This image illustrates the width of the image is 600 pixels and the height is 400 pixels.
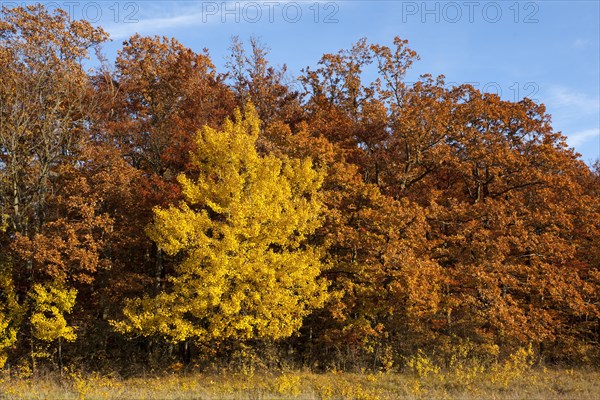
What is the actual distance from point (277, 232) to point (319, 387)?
5838mm

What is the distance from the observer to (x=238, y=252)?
20859 mm

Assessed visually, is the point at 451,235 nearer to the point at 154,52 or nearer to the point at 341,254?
the point at 341,254

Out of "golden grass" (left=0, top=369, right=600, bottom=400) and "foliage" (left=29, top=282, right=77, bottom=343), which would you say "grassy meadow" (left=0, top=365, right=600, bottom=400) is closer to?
"golden grass" (left=0, top=369, right=600, bottom=400)

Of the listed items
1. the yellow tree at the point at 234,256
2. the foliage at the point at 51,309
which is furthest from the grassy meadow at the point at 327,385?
the yellow tree at the point at 234,256

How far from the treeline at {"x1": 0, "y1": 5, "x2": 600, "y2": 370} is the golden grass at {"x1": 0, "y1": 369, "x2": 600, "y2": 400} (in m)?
1.77

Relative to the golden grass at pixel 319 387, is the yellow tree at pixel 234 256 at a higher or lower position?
higher

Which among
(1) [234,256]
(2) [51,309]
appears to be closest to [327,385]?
(1) [234,256]

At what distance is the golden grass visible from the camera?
16.5 metres

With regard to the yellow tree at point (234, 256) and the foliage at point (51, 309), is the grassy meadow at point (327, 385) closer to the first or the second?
the foliage at point (51, 309)

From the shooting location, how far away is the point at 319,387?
18594 millimetres

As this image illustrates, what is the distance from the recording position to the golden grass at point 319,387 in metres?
16.5

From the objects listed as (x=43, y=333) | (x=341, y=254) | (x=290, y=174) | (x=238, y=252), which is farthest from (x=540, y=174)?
(x=43, y=333)

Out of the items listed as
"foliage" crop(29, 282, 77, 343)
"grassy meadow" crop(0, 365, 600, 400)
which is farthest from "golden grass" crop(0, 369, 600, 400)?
"foliage" crop(29, 282, 77, 343)

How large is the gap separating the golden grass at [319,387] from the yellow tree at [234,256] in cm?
194
